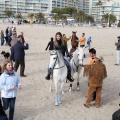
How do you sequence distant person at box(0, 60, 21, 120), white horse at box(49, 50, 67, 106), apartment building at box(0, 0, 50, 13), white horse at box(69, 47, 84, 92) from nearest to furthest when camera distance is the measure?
distant person at box(0, 60, 21, 120)
white horse at box(49, 50, 67, 106)
white horse at box(69, 47, 84, 92)
apartment building at box(0, 0, 50, 13)

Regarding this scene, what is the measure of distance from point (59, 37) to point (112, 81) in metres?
4.94

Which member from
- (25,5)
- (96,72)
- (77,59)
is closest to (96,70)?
(96,72)

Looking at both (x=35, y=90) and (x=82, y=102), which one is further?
(x=35, y=90)

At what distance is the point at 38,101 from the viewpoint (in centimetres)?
866

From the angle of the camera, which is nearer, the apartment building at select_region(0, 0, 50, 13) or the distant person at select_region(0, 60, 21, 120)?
the distant person at select_region(0, 60, 21, 120)

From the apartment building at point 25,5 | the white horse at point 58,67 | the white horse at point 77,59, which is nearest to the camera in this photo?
the white horse at point 58,67

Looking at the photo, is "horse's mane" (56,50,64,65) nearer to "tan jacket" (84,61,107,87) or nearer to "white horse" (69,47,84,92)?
"tan jacket" (84,61,107,87)

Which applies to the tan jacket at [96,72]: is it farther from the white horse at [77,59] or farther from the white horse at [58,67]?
the white horse at [77,59]

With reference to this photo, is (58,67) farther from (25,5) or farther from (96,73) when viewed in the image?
(25,5)

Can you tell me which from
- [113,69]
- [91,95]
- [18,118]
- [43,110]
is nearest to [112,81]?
[113,69]

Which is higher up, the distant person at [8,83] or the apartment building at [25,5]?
the apartment building at [25,5]

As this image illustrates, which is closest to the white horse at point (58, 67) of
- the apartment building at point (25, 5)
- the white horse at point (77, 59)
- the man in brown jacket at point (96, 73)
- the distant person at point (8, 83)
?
the man in brown jacket at point (96, 73)

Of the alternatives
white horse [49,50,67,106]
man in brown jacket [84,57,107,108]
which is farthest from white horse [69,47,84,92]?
man in brown jacket [84,57,107,108]

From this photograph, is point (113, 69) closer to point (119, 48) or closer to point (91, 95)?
point (119, 48)
